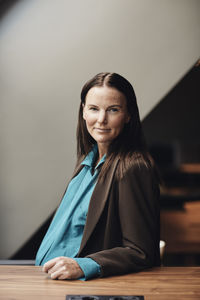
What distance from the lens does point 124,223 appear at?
1164 mm

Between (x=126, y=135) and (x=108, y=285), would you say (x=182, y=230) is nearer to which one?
(x=126, y=135)

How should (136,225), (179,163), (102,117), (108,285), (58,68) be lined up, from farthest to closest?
(179,163), (58,68), (102,117), (136,225), (108,285)

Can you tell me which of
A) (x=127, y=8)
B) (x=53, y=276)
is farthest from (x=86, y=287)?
(x=127, y=8)

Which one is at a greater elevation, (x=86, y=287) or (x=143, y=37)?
(x=143, y=37)

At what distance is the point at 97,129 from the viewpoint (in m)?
1.34

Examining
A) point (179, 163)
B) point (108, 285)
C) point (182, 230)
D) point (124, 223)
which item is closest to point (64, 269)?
point (108, 285)

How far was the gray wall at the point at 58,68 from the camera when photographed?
2213 millimetres

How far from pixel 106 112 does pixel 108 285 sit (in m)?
0.63

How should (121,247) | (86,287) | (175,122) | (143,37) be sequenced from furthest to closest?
(175,122) < (143,37) < (121,247) < (86,287)

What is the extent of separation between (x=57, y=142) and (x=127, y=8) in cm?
101

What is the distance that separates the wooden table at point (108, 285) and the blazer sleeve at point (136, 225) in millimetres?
43

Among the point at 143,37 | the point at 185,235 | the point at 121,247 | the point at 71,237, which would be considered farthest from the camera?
the point at 185,235

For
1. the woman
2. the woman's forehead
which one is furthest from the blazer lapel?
the woman's forehead

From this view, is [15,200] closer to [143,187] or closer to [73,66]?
[73,66]
